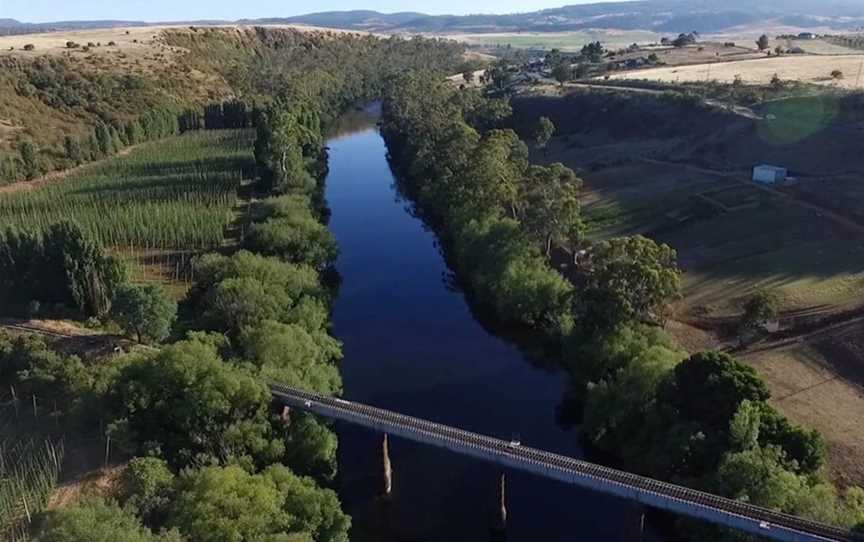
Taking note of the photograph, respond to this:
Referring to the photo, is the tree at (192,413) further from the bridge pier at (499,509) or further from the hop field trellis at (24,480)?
the bridge pier at (499,509)

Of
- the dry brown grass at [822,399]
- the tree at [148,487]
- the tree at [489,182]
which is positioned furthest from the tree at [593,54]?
the tree at [148,487]

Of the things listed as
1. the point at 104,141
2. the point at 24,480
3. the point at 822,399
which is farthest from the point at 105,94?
the point at 822,399

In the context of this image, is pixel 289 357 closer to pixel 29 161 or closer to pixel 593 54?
pixel 29 161

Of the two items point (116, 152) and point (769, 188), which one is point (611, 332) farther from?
point (116, 152)

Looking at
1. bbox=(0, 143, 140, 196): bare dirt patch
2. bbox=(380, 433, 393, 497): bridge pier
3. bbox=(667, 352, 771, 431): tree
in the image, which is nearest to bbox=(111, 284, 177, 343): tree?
bbox=(380, 433, 393, 497): bridge pier

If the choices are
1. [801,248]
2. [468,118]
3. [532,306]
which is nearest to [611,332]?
[532,306]

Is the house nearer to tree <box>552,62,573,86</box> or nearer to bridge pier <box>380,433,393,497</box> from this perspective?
bridge pier <box>380,433,393,497</box>
